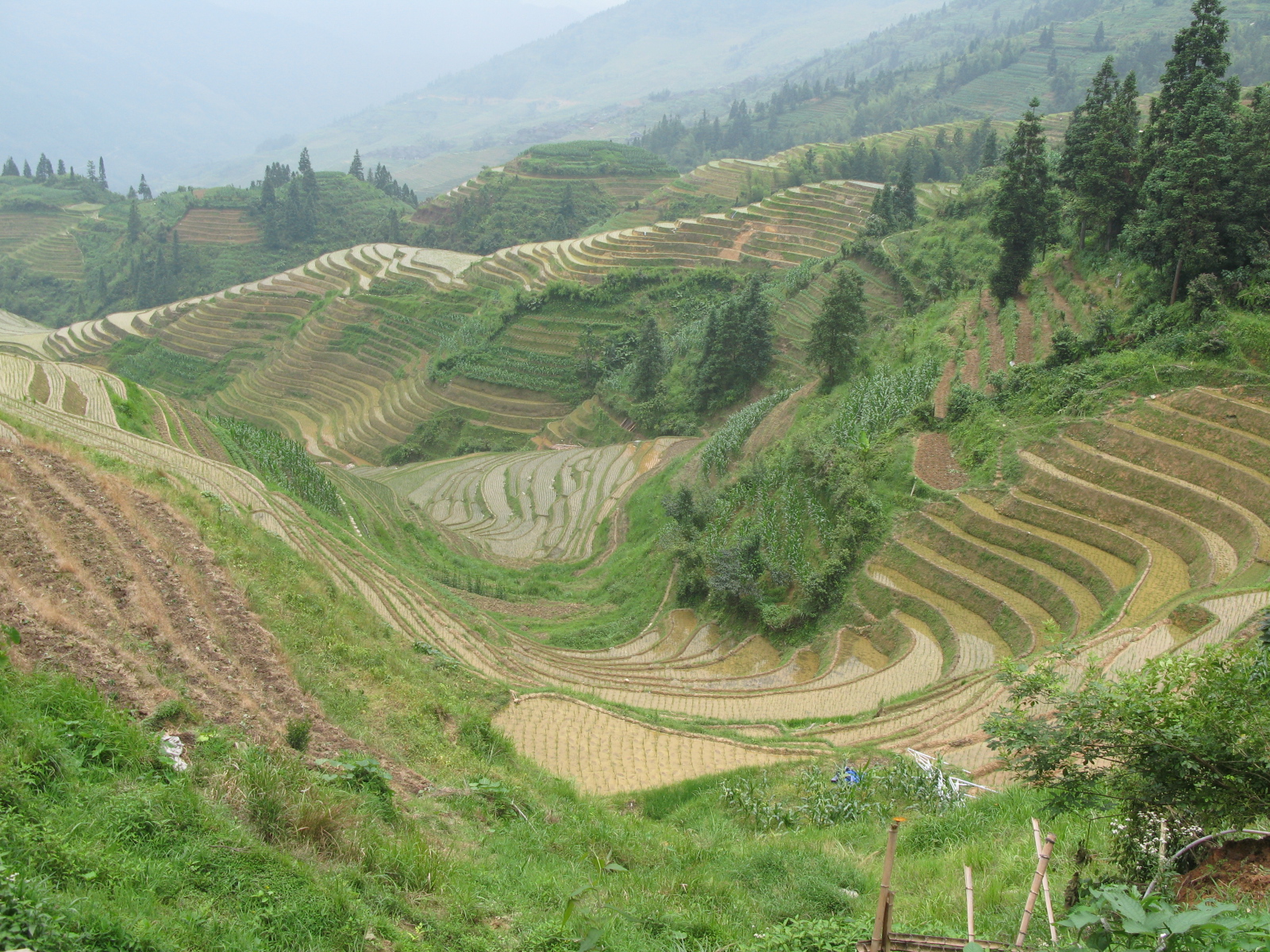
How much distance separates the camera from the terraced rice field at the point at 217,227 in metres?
83.7

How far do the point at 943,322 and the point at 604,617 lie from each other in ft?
52.2

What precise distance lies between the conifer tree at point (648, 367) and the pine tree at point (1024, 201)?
18.8 metres

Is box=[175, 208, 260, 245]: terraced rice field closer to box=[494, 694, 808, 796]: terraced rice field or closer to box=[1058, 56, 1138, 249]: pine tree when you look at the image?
box=[1058, 56, 1138, 249]: pine tree

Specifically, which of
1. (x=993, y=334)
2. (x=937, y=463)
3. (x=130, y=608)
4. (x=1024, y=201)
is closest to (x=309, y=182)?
(x=1024, y=201)

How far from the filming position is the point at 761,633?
62.6 feet

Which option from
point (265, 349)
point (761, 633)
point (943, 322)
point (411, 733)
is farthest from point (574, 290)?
point (411, 733)

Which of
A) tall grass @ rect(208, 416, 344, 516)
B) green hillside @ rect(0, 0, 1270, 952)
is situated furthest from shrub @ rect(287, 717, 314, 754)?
tall grass @ rect(208, 416, 344, 516)

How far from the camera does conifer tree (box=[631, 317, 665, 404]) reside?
136 feet

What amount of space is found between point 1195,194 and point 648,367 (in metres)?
25.9

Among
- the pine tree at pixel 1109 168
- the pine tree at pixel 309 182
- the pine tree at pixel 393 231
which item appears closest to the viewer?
the pine tree at pixel 1109 168

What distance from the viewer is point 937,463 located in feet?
66.0

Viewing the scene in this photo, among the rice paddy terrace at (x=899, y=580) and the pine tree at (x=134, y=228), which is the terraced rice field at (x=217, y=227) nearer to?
the pine tree at (x=134, y=228)

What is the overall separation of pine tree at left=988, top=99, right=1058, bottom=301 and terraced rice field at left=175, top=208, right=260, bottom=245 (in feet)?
261

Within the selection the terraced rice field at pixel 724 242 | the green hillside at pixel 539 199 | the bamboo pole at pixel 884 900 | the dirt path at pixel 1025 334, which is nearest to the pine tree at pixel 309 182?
the green hillside at pixel 539 199
